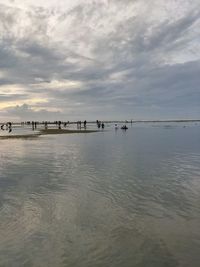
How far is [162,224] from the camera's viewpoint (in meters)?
11.8

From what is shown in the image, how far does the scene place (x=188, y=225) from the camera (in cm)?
1163

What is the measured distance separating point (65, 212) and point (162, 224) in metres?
4.27

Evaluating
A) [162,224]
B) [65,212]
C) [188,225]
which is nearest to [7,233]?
[65,212]

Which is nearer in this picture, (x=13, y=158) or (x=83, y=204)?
(x=83, y=204)

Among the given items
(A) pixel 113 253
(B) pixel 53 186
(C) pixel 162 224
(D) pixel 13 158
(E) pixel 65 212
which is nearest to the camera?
(A) pixel 113 253

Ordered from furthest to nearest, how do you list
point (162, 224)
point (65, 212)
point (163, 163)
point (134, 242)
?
point (163, 163) < point (65, 212) < point (162, 224) < point (134, 242)

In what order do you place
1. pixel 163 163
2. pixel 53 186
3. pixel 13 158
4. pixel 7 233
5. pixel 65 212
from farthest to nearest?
pixel 13 158
pixel 163 163
pixel 53 186
pixel 65 212
pixel 7 233

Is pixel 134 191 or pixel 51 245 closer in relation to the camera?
pixel 51 245

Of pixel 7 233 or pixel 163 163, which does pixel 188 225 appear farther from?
pixel 163 163

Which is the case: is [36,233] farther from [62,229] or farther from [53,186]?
[53,186]

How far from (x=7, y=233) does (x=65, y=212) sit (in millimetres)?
3008

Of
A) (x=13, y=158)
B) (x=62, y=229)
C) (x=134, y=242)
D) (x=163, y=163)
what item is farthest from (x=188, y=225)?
(x=13, y=158)

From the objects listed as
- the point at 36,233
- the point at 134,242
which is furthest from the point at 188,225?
the point at 36,233

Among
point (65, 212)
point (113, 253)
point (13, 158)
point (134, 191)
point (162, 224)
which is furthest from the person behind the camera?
point (13, 158)
